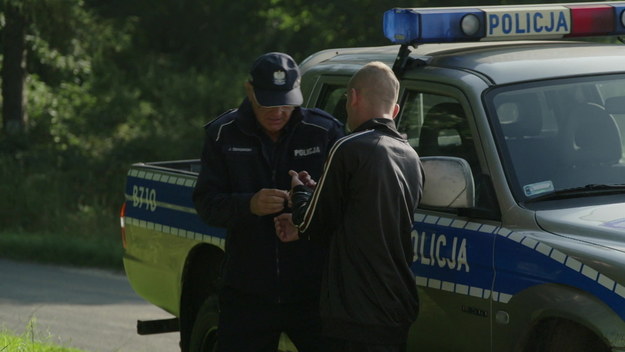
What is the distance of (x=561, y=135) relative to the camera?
5082mm

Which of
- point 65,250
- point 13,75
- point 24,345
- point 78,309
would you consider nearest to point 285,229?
point 24,345

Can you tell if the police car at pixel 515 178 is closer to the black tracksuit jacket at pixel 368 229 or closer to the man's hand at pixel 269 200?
the black tracksuit jacket at pixel 368 229

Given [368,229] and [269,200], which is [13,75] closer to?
[269,200]

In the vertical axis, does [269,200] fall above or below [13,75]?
above

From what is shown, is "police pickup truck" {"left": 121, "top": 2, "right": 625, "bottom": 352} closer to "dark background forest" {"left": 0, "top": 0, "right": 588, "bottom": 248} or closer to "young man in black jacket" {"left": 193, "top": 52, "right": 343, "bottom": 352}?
"young man in black jacket" {"left": 193, "top": 52, "right": 343, "bottom": 352}

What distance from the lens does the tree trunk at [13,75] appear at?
2353 cm

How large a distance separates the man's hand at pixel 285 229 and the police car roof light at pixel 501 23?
1.08 meters

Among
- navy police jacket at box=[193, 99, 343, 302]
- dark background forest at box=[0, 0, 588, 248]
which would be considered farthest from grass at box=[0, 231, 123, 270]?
navy police jacket at box=[193, 99, 343, 302]

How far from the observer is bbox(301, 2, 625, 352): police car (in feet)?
14.6

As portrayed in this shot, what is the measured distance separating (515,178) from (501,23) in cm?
101

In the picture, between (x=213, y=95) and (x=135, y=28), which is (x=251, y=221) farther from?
(x=135, y=28)

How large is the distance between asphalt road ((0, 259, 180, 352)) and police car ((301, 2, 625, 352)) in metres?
3.22

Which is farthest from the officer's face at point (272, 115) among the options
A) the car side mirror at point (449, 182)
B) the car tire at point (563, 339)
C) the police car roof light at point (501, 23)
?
the car tire at point (563, 339)

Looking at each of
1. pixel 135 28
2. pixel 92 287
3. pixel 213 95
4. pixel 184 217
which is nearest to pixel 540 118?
pixel 184 217
